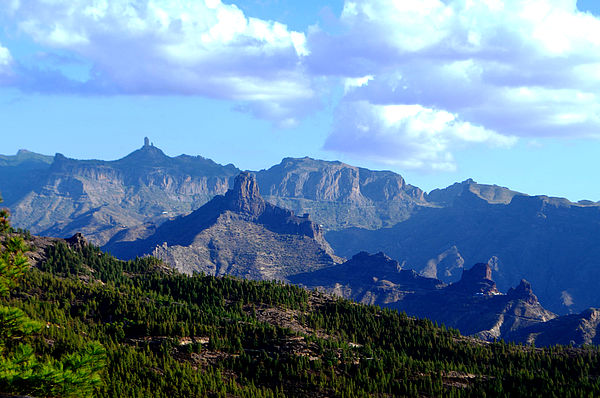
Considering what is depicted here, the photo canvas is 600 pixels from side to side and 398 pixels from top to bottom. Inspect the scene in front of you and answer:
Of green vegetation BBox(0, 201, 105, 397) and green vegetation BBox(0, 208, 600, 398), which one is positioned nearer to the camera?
green vegetation BBox(0, 201, 105, 397)

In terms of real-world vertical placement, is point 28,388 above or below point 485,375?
above

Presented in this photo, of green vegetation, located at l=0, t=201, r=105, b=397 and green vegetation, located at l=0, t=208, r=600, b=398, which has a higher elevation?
green vegetation, located at l=0, t=201, r=105, b=397

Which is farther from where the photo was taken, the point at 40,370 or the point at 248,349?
the point at 248,349

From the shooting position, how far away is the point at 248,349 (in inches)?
4761

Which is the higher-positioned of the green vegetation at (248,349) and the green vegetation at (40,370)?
the green vegetation at (40,370)

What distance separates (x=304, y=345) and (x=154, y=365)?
33842 mm

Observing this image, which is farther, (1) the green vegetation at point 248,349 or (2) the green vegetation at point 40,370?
(1) the green vegetation at point 248,349

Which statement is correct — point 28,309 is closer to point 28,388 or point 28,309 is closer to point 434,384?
point 28,388

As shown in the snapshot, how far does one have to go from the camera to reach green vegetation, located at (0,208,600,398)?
96.1 meters

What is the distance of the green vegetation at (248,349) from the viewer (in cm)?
9606

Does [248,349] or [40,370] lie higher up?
[40,370]

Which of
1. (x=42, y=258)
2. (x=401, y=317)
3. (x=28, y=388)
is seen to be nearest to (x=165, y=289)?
(x=42, y=258)

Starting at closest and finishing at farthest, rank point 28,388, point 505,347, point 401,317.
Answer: point 28,388 → point 505,347 → point 401,317

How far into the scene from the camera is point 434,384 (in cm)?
11188
